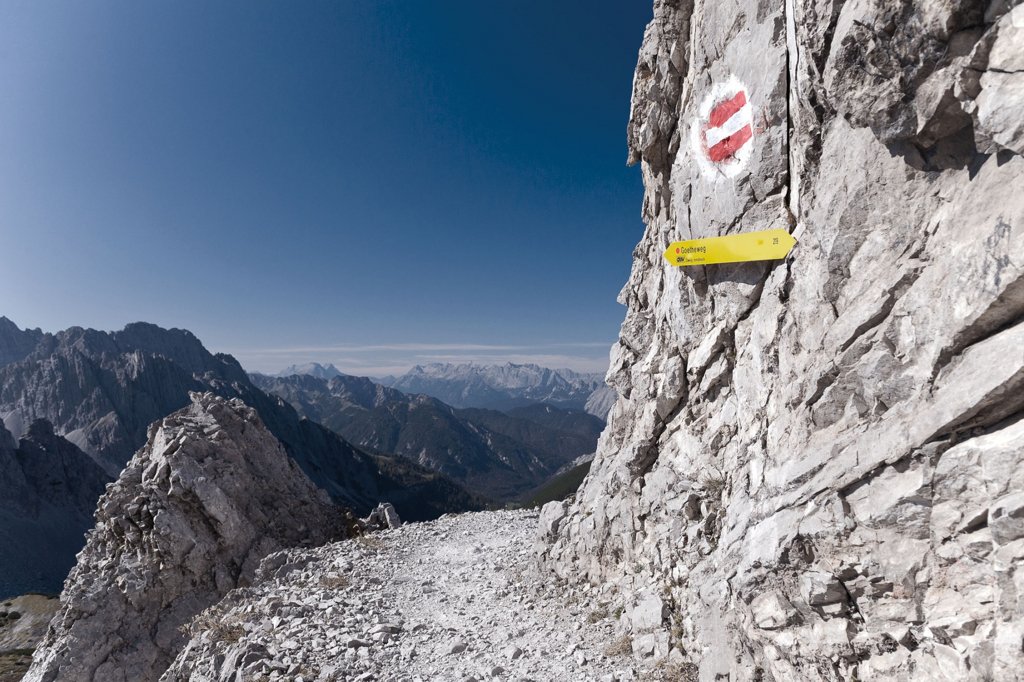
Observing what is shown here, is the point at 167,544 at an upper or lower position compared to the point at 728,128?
A: lower

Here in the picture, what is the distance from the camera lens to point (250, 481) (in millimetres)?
33938

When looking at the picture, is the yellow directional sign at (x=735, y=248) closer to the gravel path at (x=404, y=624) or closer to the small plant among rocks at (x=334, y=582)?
the gravel path at (x=404, y=624)

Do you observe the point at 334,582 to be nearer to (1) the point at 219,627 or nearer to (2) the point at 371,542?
(1) the point at 219,627

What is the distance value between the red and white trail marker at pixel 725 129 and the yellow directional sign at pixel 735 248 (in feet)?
6.15

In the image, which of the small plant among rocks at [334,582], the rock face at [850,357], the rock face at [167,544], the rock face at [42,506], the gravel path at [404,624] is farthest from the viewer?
the rock face at [42,506]

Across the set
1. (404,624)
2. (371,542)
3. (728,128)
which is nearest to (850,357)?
(728,128)

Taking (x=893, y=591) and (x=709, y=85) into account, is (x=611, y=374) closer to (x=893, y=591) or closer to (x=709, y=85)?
(x=709, y=85)

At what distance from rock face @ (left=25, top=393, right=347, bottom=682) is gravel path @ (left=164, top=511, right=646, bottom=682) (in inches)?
362

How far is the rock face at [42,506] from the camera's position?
123 meters

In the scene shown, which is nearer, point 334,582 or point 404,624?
point 404,624

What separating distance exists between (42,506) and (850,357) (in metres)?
229

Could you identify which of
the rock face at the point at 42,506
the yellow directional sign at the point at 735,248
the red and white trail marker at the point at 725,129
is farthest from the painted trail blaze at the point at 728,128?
the rock face at the point at 42,506

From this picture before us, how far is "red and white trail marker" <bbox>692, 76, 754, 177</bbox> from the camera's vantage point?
1158cm

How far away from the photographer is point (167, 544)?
29.3 meters
